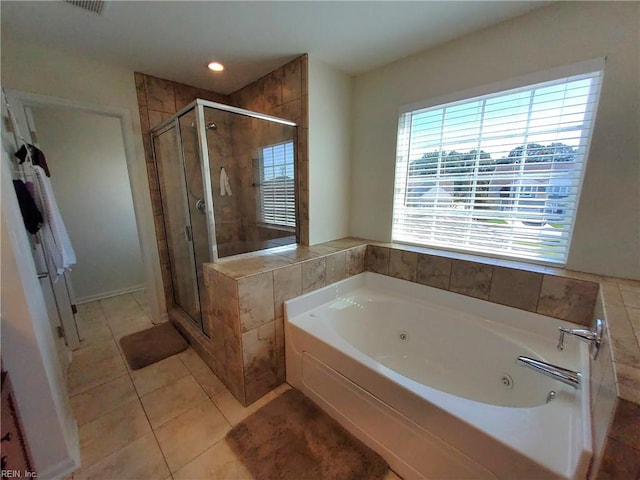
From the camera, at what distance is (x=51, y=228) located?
5.62 ft

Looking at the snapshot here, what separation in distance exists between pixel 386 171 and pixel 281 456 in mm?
2132

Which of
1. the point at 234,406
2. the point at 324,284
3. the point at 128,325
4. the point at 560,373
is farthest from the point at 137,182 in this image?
the point at 560,373

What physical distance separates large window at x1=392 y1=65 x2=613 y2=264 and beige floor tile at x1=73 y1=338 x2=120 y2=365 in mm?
2773

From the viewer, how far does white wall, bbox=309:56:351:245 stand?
80.7 inches

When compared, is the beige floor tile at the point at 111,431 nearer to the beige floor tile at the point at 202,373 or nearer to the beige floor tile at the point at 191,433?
the beige floor tile at the point at 191,433

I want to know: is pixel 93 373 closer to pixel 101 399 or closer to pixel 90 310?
pixel 101 399

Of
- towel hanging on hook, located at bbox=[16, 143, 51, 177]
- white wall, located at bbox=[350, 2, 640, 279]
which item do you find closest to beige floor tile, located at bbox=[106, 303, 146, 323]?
towel hanging on hook, located at bbox=[16, 143, 51, 177]

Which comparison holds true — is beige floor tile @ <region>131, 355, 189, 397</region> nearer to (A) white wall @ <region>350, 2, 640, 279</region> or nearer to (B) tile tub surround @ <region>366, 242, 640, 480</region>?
(B) tile tub surround @ <region>366, 242, 640, 480</region>

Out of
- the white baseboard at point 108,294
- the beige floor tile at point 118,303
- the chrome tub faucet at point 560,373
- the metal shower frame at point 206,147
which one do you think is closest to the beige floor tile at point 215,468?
the metal shower frame at point 206,147

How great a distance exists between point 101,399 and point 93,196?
2.35m

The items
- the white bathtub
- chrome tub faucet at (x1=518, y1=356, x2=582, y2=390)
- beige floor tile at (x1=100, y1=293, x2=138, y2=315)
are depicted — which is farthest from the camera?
beige floor tile at (x1=100, y1=293, x2=138, y2=315)

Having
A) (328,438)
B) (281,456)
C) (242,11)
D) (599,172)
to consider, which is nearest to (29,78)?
(242,11)

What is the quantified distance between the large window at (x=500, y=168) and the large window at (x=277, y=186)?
96cm

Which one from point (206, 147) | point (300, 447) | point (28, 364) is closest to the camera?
point (28, 364)
